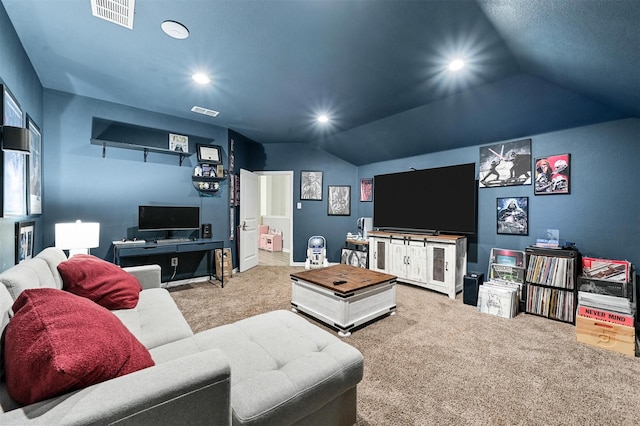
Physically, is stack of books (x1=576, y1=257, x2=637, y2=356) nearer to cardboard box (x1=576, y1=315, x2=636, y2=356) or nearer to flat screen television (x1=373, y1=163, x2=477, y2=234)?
cardboard box (x1=576, y1=315, x2=636, y2=356)

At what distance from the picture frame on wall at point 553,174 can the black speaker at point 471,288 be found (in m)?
1.28

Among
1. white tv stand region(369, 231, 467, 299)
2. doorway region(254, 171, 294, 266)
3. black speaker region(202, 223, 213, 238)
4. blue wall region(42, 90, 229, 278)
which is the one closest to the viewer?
blue wall region(42, 90, 229, 278)

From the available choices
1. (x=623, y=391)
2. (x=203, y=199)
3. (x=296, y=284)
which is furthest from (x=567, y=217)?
(x=203, y=199)

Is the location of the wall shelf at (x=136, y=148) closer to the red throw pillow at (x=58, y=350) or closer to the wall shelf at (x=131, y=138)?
the wall shelf at (x=131, y=138)

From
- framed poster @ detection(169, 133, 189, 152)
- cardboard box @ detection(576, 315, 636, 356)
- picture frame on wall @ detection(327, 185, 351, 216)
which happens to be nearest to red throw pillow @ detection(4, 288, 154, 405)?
cardboard box @ detection(576, 315, 636, 356)

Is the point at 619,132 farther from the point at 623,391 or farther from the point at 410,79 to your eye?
the point at 623,391

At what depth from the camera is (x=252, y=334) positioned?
1.53 m

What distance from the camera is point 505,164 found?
3508 mm

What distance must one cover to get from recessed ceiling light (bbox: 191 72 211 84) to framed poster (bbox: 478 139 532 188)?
368 cm

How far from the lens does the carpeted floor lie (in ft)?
4.98

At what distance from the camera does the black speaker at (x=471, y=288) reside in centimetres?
323

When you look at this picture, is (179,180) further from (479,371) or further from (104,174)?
(479,371)

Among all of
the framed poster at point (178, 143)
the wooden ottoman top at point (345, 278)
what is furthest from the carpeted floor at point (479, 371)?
the framed poster at point (178, 143)

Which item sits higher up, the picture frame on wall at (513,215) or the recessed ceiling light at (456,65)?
the recessed ceiling light at (456,65)
